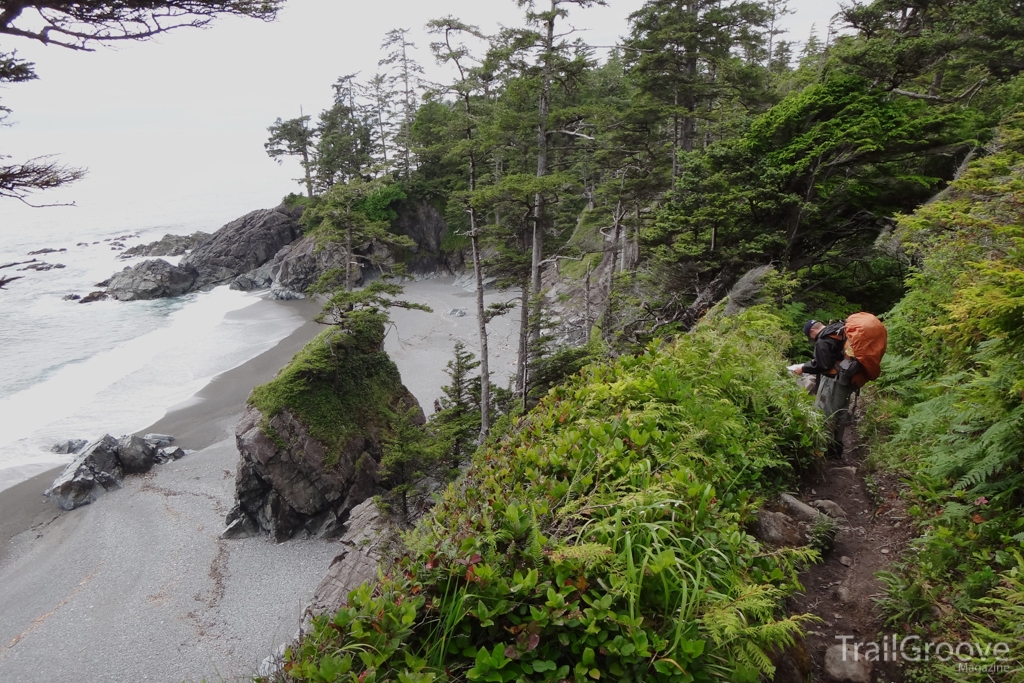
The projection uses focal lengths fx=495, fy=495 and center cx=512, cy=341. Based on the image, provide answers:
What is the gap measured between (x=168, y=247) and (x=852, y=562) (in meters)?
64.9

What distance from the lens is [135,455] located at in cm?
1731

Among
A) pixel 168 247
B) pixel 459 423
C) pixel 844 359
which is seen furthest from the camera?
pixel 168 247

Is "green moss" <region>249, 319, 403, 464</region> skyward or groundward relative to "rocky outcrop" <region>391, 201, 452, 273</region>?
groundward

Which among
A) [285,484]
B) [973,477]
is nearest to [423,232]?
[285,484]

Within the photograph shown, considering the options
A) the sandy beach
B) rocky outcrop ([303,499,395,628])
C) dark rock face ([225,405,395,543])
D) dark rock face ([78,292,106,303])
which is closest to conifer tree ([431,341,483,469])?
rocky outcrop ([303,499,395,628])

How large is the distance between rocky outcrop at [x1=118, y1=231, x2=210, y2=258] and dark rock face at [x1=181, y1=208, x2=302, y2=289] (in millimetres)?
7940

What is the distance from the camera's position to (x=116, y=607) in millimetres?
11648

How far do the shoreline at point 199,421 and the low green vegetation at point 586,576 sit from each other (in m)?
18.6

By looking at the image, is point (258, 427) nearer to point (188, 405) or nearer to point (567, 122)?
point (188, 405)

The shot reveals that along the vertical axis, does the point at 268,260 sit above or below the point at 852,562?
above

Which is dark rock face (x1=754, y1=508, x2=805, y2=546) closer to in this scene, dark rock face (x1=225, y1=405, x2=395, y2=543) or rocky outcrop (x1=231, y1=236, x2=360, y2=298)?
dark rock face (x1=225, y1=405, x2=395, y2=543)

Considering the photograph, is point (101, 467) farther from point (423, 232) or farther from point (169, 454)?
point (423, 232)

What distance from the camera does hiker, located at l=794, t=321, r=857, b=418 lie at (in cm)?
518

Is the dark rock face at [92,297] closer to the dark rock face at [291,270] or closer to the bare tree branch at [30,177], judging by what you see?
the dark rock face at [291,270]
